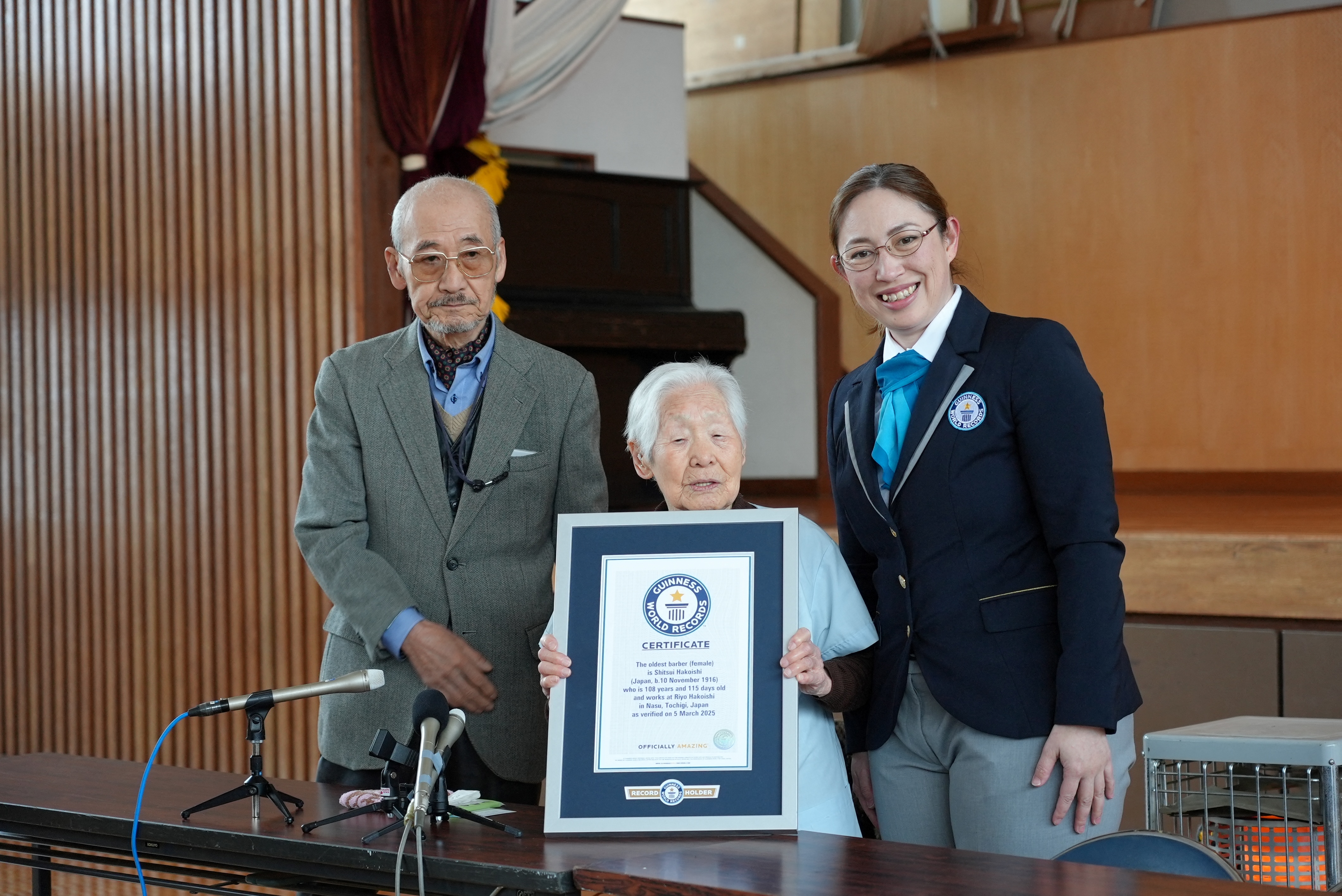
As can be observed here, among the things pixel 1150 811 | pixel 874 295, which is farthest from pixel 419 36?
pixel 1150 811

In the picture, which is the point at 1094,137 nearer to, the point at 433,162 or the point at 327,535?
the point at 433,162

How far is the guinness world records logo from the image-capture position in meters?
2.10

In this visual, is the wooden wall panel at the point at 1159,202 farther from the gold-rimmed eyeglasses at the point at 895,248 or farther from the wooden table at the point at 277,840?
the wooden table at the point at 277,840

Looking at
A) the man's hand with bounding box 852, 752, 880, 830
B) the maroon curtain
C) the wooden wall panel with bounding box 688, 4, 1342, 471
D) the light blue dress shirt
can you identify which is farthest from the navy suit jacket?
the wooden wall panel with bounding box 688, 4, 1342, 471

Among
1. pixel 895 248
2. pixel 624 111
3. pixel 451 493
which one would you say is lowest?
pixel 451 493

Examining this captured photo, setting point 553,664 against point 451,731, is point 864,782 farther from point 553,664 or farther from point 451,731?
point 451,731

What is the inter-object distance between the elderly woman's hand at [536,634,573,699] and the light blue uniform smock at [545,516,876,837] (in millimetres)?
393

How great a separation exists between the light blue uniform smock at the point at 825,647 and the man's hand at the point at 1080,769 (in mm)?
319

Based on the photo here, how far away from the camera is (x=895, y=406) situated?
2.33 meters

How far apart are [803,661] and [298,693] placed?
822mm

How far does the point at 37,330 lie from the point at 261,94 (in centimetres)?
165

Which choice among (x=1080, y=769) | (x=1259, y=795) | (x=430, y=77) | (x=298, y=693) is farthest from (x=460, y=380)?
(x=430, y=77)

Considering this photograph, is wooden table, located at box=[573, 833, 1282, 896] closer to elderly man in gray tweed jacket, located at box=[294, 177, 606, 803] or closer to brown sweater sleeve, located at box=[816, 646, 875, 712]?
brown sweater sleeve, located at box=[816, 646, 875, 712]

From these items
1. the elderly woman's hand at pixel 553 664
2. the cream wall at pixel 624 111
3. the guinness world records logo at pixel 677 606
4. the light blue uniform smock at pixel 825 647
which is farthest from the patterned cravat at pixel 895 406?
the cream wall at pixel 624 111
